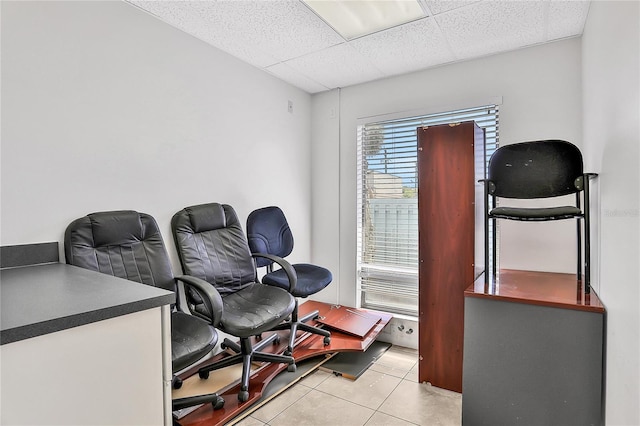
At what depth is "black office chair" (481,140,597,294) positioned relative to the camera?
1751 millimetres

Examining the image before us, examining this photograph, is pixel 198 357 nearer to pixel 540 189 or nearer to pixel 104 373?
pixel 104 373

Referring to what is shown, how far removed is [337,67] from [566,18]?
1.65m

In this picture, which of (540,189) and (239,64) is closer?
(540,189)

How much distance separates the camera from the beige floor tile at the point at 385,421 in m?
1.99

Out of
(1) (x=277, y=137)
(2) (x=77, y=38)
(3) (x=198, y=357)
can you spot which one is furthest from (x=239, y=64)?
(3) (x=198, y=357)

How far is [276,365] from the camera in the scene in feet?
8.13

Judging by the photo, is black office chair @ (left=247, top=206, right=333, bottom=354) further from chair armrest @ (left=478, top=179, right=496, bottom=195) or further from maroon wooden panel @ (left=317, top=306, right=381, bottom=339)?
chair armrest @ (left=478, top=179, right=496, bottom=195)

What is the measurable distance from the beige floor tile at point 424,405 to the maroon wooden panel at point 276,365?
1.52 feet

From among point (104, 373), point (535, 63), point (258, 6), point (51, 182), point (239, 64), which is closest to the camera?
point (104, 373)

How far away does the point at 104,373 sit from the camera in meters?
0.97

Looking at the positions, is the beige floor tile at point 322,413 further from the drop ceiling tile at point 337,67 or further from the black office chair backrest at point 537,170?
the drop ceiling tile at point 337,67

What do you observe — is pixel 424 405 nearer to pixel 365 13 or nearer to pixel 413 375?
pixel 413 375

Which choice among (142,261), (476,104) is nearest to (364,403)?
(142,261)

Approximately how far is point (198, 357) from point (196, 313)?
545 mm
